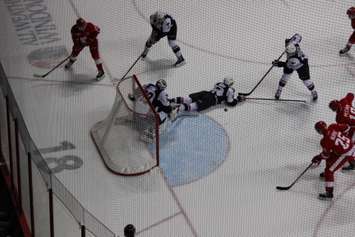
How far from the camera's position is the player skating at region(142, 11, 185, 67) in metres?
4.20

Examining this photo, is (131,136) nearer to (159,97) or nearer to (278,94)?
(159,97)

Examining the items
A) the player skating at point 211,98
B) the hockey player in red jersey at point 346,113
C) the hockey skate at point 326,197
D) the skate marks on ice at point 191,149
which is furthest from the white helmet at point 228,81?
the hockey skate at point 326,197

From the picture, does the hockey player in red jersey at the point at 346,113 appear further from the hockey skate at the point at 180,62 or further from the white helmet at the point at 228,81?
the hockey skate at the point at 180,62

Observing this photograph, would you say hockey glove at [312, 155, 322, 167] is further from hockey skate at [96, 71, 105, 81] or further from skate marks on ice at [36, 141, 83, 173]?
hockey skate at [96, 71, 105, 81]

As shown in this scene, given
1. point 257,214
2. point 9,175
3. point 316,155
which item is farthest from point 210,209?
point 9,175

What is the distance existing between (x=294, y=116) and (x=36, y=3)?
1.51 meters

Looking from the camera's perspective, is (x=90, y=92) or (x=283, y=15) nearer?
(x=90, y=92)

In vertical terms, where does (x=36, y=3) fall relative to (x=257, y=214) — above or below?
above

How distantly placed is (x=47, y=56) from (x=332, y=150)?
4.96 ft

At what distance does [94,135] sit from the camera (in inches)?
147

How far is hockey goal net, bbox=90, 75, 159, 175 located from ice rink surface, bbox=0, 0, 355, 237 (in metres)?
0.04

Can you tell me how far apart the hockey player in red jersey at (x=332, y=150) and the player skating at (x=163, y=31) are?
97 cm

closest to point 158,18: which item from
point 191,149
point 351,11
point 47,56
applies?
point 47,56

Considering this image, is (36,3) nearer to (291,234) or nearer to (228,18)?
(228,18)
